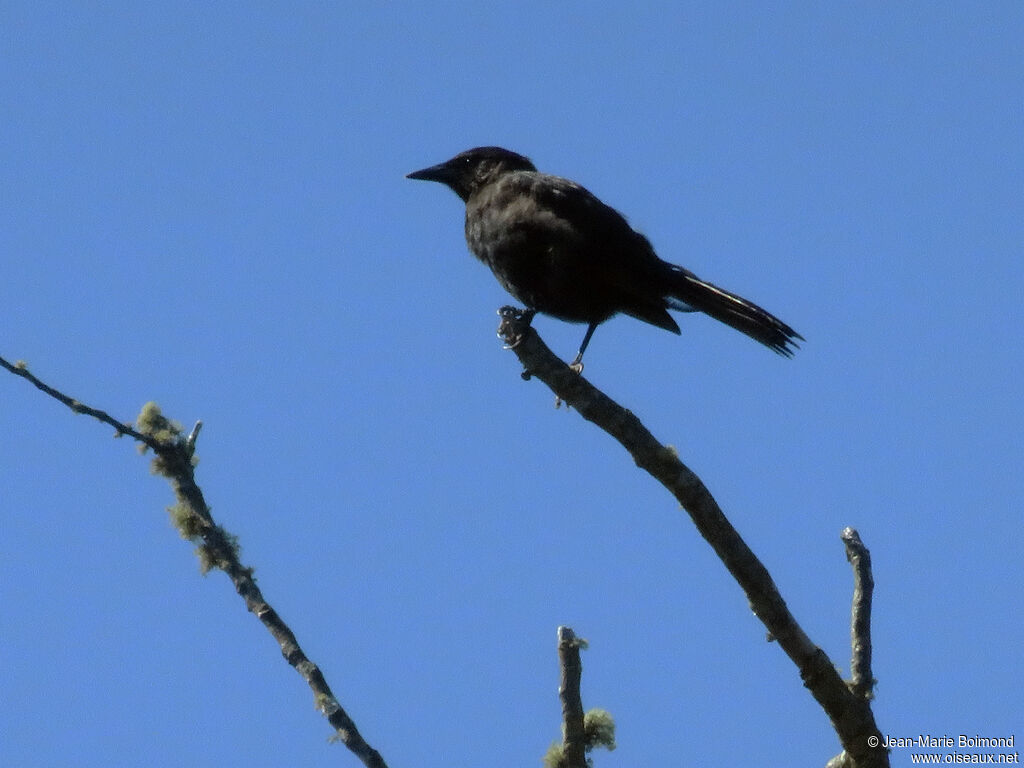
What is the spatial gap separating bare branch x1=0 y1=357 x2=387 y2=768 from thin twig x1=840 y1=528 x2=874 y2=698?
5.04ft

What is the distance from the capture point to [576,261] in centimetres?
593

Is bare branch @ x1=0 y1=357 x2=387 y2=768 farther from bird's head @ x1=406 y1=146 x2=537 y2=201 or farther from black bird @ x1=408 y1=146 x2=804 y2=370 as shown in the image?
bird's head @ x1=406 y1=146 x2=537 y2=201

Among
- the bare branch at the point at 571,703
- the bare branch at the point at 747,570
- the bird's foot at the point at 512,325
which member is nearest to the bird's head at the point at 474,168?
the bird's foot at the point at 512,325

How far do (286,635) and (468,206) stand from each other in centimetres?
405

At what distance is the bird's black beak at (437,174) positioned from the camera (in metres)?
7.48

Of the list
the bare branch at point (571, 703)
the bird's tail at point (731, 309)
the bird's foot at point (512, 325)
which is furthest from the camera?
the bird's tail at point (731, 309)

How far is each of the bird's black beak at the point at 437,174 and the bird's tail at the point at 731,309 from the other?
77.5 inches

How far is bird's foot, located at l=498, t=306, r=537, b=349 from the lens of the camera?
456 cm

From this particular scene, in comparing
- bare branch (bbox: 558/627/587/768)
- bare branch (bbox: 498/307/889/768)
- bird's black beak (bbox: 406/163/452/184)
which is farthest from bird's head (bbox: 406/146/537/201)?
bare branch (bbox: 558/627/587/768)

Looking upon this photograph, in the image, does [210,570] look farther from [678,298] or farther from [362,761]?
[678,298]

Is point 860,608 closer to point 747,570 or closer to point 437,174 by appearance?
point 747,570

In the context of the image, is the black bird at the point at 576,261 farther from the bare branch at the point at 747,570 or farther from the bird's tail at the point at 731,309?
the bare branch at the point at 747,570

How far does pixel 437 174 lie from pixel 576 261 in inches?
72.5

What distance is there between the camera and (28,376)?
122 inches
